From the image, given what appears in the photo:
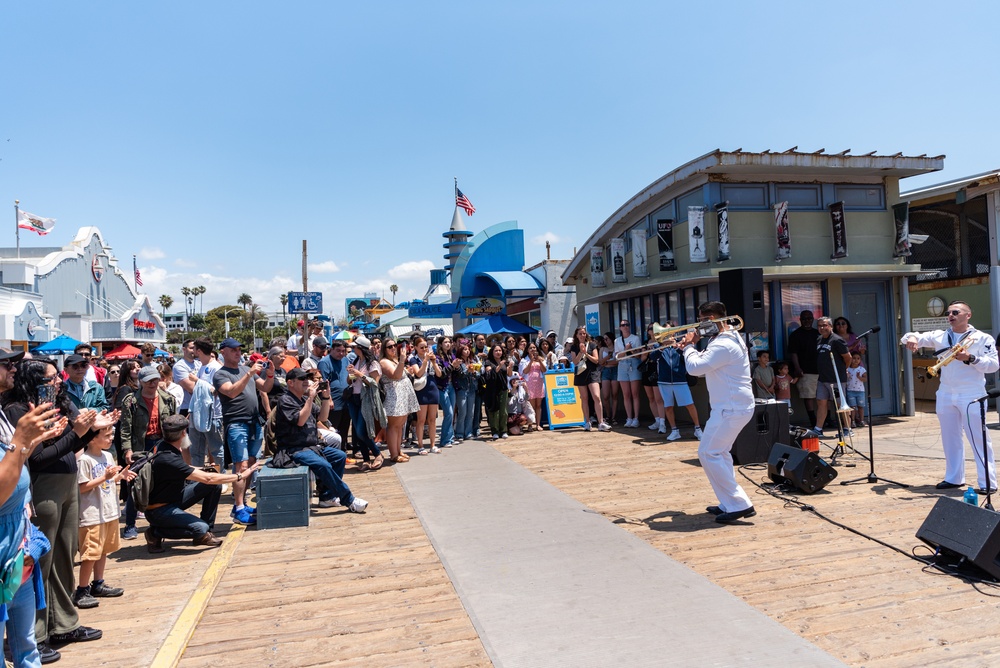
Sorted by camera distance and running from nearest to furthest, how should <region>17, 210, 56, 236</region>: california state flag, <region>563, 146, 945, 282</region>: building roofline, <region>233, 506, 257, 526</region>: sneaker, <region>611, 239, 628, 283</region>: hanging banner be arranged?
<region>233, 506, 257, 526</region>: sneaker, <region>563, 146, 945, 282</region>: building roofline, <region>611, 239, 628, 283</region>: hanging banner, <region>17, 210, 56, 236</region>: california state flag

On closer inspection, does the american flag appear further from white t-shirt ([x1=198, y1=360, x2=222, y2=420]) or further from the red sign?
white t-shirt ([x1=198, y1=360, x2=222, y2=420])

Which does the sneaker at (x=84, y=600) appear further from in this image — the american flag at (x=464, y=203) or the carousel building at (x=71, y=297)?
the american flag at (x=464, y=203)

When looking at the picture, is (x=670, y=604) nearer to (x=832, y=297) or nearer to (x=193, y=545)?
(x=193, y=545)

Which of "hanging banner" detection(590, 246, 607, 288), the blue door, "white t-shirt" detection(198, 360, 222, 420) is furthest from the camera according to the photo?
"hanging banner" detection(590, 246, 607, 288)

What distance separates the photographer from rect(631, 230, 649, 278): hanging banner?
46.9 feet

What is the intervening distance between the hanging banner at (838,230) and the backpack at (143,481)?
36.8ft

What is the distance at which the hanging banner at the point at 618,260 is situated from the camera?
51.8ft

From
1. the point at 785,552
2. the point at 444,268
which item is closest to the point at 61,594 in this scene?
the point at 785,552

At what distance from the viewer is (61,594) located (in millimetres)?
4207

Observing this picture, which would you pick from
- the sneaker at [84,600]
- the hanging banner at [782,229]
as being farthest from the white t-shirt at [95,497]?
the hanging banner at [782,229]

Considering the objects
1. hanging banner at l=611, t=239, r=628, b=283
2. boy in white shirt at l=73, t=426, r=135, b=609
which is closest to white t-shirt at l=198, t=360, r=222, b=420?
boy in white shirt at l=73, t=426, r=135, b=609

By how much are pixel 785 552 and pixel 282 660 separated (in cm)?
385

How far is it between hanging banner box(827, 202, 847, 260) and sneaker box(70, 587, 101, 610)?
1189 cm

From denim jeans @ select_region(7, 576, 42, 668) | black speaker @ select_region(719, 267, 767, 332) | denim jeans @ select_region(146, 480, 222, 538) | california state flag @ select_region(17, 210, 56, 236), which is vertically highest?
california state flag @ select_region(17, 210, 56, 236)
